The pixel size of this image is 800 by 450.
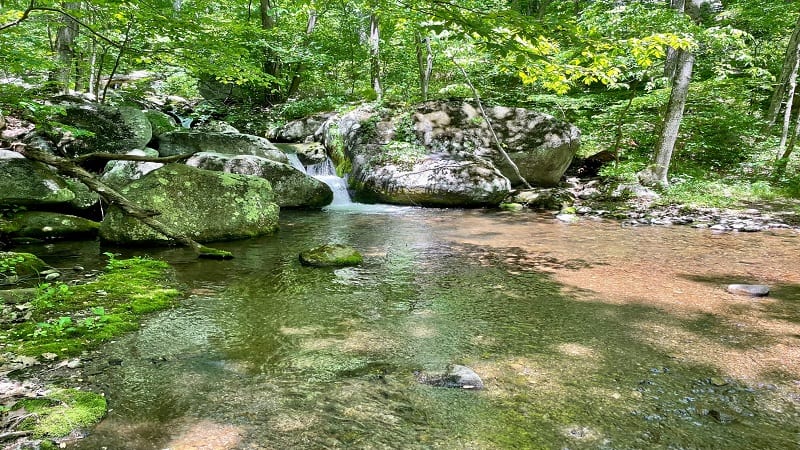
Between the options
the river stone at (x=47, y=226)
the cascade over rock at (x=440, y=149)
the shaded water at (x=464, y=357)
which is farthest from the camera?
the cascade over rock at (x=440, y=149)

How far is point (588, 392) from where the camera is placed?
2.54 m

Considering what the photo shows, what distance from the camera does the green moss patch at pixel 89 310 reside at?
3.02 metres

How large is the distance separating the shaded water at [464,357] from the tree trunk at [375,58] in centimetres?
1355

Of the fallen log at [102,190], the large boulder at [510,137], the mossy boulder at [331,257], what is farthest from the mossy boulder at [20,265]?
the large boulder at [510,137]

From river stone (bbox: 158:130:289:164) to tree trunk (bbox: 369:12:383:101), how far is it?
6.32m

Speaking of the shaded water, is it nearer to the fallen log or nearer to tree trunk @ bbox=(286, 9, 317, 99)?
the fallen log

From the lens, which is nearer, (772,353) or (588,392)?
(588,392)

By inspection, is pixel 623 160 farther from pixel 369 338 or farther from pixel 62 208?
pixel 62 208

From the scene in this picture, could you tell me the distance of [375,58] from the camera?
17438 mm

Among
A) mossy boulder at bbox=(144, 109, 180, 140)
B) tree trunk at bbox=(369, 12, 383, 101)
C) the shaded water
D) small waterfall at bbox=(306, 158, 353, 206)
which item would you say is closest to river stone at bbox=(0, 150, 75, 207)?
the shaded water

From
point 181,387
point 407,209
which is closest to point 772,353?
point 181,387

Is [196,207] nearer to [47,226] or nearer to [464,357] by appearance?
[47,226]

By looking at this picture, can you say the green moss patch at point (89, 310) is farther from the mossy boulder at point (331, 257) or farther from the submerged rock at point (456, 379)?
the submerged rock at point (456, 379)

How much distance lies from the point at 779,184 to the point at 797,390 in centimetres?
1149
